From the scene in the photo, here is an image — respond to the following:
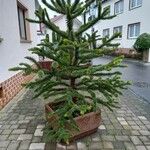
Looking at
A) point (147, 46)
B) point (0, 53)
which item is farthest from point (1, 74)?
point (147, 46)

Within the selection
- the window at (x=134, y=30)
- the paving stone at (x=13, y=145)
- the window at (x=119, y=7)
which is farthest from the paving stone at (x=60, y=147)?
the window at (x=119, y=7)

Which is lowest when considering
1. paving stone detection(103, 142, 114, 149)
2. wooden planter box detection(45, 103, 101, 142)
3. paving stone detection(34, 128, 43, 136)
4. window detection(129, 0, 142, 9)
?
paving stone detection(103, 142, 114, 149)

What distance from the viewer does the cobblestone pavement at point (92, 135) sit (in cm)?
379

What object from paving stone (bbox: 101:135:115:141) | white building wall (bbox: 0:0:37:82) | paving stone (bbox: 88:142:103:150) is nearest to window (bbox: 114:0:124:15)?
white building wall (bbox: 0:0:37:82)

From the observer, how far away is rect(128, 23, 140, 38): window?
1950 cm

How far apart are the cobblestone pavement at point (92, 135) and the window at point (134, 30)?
47.7 ft

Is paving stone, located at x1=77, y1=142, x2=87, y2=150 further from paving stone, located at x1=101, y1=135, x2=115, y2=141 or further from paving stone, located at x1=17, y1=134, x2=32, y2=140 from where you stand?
paving stone, located at x1=17, y1=134, x2=32, y2=140

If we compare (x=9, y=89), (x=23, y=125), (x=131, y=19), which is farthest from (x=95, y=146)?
(x=131, y=19)

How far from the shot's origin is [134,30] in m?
20.0

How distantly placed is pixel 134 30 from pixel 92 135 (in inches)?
685

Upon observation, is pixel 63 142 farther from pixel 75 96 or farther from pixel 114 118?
pixel 114 118

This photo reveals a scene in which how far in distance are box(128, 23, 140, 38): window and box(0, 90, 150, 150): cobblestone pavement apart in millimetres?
14531

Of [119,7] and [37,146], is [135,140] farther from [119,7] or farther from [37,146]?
[119,7]

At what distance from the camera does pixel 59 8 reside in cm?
390
